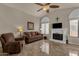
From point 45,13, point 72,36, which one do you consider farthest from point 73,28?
point 45,13

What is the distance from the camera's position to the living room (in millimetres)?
4496

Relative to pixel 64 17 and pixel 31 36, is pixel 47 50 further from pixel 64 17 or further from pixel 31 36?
pixel 64 17

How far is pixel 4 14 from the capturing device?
4277 millimetres

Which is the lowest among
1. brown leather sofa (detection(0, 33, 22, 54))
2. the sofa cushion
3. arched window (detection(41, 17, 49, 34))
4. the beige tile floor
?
the beige tile floor

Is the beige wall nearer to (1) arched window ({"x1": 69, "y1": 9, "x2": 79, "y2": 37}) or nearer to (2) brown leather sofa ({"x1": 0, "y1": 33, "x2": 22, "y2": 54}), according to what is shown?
(2) brown leather sofa ({"x1": 0, "y1": 33, "x2": 22, "y2": 54})

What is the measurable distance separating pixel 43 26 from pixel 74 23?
1.58 metres

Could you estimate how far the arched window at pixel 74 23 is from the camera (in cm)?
561

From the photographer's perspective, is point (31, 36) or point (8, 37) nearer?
point (8, 37)

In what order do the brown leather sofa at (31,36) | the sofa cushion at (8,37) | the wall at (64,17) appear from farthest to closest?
the wall at (64,17) < the brown leather sofa at (31,36) < the sofa cushion at (8,37)

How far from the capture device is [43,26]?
5562 mm

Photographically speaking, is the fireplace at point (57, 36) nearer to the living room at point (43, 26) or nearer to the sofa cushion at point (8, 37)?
the living room at point (43, 26)

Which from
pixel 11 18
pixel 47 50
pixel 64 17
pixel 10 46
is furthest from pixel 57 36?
pixel 10 46

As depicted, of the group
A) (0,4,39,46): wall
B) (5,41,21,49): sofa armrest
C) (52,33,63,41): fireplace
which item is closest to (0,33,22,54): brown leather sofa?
(5,41,21,49): sofa armrest

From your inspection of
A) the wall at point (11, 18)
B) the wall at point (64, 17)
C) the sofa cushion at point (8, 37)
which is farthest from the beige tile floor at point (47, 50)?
the wall at point (11, 18)
